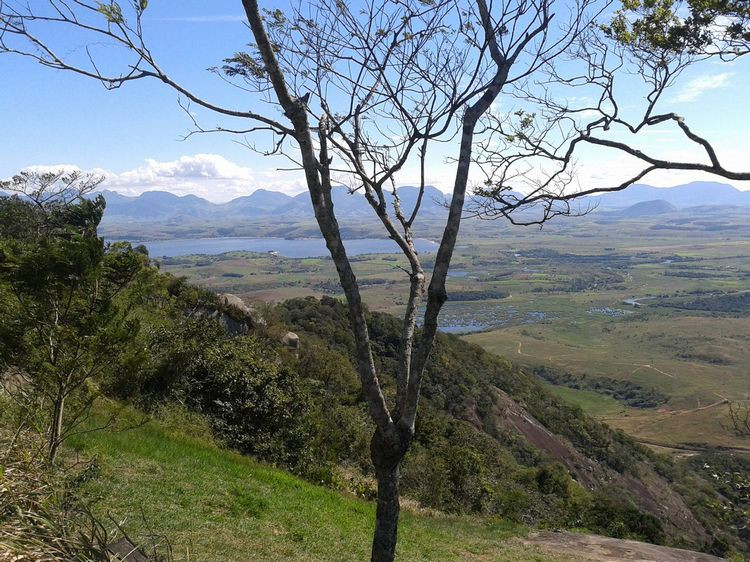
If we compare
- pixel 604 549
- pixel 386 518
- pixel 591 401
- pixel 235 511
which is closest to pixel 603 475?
pixel 604 549

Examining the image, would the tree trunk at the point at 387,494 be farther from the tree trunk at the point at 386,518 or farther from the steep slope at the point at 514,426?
the steep slope at the point at 514,426

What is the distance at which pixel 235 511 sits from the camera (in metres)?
6.70

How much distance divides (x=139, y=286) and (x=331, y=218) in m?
2.51

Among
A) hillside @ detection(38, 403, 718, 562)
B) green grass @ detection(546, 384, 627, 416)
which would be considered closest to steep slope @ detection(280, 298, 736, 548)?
hillside @ detection(38, 403, 718, 562)

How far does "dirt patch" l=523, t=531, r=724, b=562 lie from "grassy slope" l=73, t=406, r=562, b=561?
21.1 inches

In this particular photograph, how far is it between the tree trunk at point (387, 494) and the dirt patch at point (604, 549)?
618 centimetres

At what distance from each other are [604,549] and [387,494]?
24.0 feet

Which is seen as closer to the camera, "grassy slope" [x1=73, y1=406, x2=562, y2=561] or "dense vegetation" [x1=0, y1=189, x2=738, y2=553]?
"dense vegetation" [x1=0, y1=189, x2=738, y2=553]

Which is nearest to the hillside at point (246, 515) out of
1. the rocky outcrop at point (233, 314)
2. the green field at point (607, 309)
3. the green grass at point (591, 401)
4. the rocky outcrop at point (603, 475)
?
the rocky outcrop at point (233, 314)

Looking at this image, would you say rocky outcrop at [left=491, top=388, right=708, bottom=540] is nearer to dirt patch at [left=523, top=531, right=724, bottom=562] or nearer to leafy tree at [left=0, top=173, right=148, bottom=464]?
dirt patch at [left=523, top=531, right=724, bottom=562]

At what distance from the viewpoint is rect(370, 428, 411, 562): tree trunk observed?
368 cm

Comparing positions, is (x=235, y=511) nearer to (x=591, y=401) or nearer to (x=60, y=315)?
(x=60, y=315)

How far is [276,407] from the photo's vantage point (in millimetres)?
12016

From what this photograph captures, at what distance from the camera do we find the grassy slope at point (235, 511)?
226 inches
